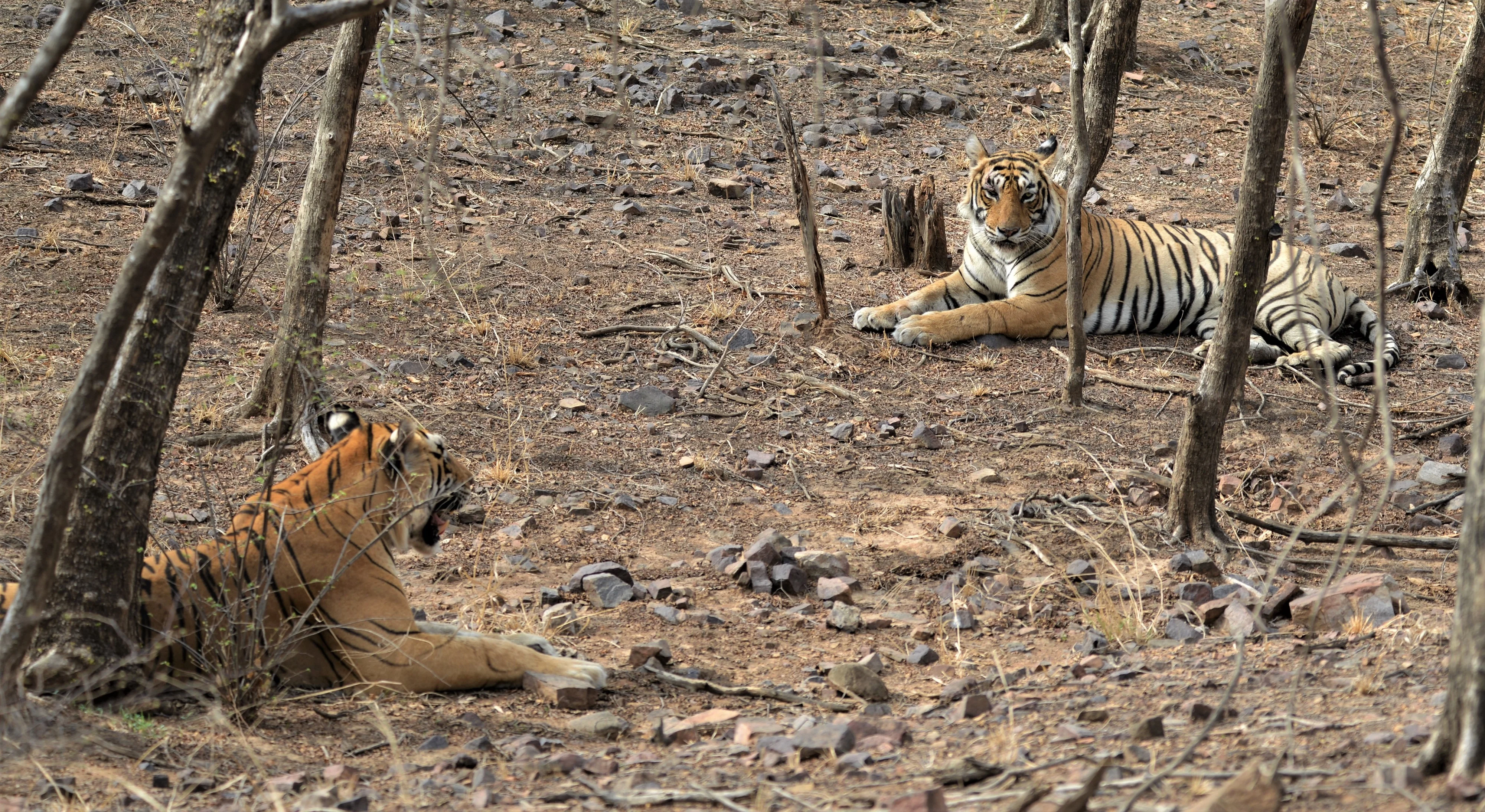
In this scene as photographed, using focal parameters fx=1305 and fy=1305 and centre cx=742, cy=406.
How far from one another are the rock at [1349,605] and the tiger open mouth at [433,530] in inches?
119

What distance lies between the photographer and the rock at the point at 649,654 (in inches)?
179

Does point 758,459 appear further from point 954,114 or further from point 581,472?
point 954,114

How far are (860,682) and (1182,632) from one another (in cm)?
120

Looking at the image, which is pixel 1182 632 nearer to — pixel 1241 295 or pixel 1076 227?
pixel 1241 295

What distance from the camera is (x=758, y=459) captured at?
21.9ft

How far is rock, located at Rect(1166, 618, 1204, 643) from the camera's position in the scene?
14.9ft

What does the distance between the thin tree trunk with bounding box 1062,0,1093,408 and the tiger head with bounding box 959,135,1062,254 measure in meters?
1.37

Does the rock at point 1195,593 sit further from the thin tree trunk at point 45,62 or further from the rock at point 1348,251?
the rock at point 1348,251

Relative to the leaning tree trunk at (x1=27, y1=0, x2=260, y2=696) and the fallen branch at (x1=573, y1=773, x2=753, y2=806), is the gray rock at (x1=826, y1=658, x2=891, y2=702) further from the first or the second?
Result: the leaning tree trunk at (x1=27, y1=0, x2=260, y2=696)

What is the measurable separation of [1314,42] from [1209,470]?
1039 cm

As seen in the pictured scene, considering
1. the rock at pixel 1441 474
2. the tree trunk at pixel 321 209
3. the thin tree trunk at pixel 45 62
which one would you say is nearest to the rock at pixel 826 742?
the thin tree trunk at pixel 45 62

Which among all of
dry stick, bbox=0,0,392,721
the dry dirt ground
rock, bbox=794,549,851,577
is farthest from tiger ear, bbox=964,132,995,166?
dry stick, bbox=0,0,392,721

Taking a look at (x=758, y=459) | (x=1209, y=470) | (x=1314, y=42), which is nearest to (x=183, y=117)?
(x=758, y=459)

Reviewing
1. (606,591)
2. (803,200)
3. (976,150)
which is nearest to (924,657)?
(606,591)
